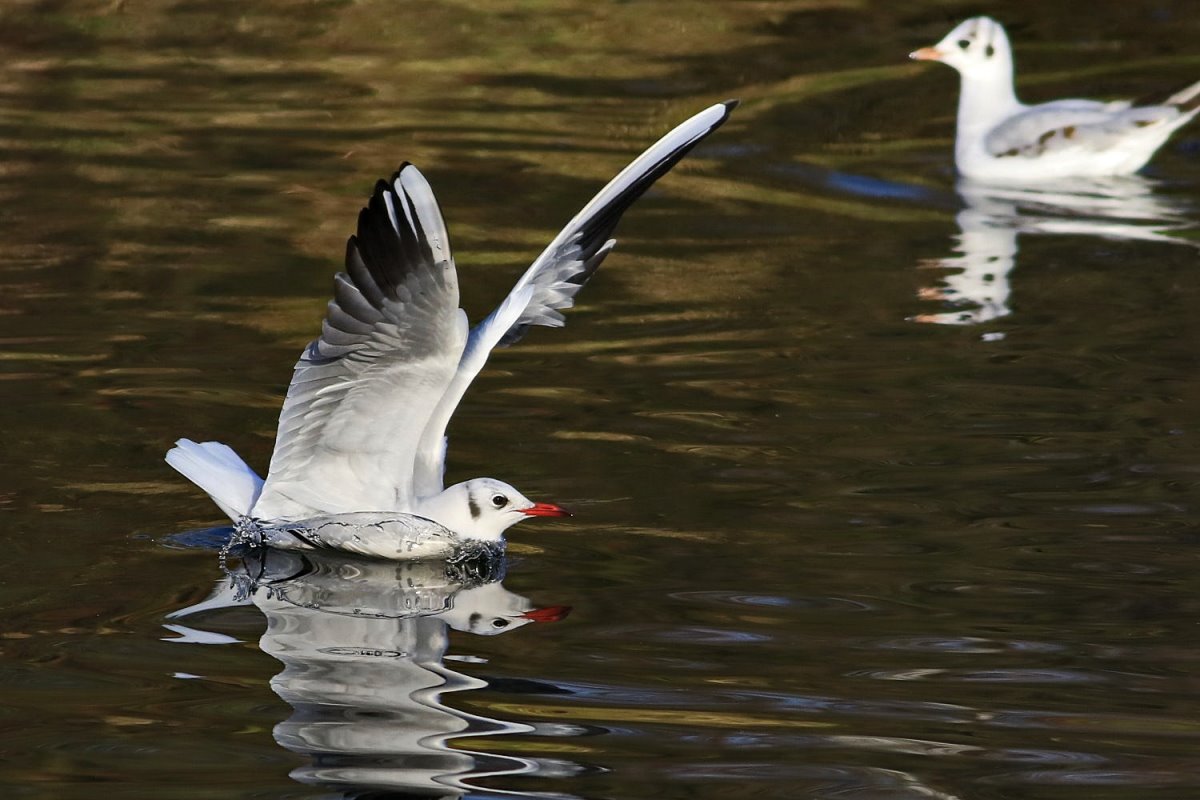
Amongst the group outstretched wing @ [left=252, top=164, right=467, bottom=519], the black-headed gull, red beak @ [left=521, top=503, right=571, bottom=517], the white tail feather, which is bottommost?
red beak @ [left=521, top=503, right=571, bottom=517]

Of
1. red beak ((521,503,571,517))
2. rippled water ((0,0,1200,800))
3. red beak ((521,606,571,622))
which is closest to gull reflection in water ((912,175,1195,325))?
rippled water ((0,0,1200,800))

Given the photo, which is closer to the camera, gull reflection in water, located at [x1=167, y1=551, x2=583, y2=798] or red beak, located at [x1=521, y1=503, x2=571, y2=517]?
gull reflection in water, located at [x1=167, y1=551, x2=583, y2=798]

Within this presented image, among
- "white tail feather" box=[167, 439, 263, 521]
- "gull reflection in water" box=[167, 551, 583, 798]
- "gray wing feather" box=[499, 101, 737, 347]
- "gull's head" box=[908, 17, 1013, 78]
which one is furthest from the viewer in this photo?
"gull's head" box=[908, 17, 1013, 78]

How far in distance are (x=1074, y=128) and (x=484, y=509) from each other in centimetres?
742

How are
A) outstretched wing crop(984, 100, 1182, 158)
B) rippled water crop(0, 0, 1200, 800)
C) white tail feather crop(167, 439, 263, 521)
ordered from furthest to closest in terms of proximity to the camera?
outstretched wing crop(984, 100, 1182, 158) < white tail feather crop(167, 439, 263, 521) < rippled water crop(0, 0, 1200, 800)

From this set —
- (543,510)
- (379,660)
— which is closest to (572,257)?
(543,510)

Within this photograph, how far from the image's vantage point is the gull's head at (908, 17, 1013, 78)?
14312mm

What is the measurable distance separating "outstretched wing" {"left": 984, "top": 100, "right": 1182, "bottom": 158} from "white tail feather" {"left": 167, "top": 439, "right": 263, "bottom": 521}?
7.38 metres

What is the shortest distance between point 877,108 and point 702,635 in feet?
32.5

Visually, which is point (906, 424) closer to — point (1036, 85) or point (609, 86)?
point (609, 86)

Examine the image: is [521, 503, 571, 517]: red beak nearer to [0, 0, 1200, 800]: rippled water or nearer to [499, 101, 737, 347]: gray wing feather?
[0, 0, 1200, 800]: rippled water

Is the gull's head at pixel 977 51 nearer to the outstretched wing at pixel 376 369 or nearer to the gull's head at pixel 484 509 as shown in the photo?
the gull's head at pixel 484 509

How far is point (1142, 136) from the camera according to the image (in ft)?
43.7

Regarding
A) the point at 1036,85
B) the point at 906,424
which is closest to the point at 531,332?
the point at 906,424
